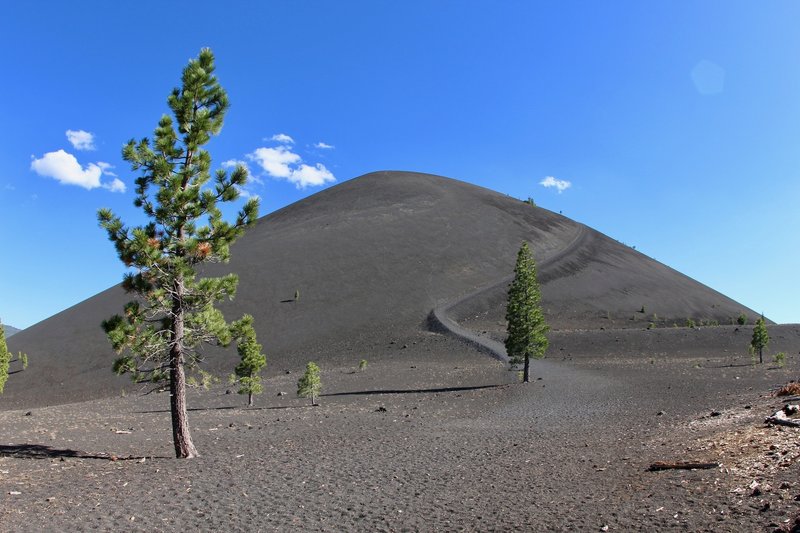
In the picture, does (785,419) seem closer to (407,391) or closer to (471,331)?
(407,391)

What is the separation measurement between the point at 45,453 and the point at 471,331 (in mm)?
45437

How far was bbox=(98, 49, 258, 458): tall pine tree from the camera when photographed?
12836mm

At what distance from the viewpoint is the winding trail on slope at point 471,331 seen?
151 ft

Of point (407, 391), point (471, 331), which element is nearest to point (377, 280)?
point (471, 331)

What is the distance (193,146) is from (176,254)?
9.91 ft

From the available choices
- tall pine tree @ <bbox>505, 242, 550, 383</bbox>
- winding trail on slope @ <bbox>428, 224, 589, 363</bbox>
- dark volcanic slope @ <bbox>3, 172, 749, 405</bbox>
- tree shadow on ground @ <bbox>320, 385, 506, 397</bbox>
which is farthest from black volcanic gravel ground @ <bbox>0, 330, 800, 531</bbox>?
dark volcanic slope @ <bbox>3, 172, 749, 405</bbox>

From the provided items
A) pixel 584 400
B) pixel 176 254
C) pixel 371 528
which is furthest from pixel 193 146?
pixel 584 400

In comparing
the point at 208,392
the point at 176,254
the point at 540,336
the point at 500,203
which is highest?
the point at 500,203

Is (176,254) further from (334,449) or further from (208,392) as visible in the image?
(208,392)

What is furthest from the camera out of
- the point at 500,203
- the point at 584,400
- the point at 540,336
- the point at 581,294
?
the point at 500,203

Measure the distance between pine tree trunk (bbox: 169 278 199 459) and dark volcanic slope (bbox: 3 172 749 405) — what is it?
107 ft

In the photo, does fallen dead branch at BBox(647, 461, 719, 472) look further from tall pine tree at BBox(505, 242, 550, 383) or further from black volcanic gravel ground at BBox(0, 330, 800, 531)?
tall pine tree at BBox(505, 242, 550, 383)

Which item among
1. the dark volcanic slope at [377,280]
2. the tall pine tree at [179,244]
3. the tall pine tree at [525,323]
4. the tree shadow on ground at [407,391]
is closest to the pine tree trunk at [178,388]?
the tall pine tree at [179,244]

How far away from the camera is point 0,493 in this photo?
9.58 metres
